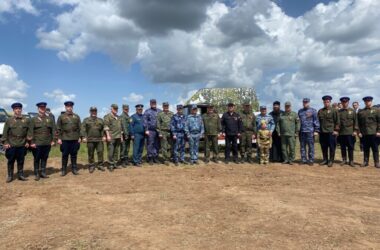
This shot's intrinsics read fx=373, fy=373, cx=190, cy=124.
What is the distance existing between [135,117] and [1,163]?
506 centimetres

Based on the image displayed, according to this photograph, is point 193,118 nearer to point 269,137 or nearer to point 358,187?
point 269,137

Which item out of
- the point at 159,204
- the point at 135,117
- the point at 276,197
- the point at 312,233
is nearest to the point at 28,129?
the point at 135,117

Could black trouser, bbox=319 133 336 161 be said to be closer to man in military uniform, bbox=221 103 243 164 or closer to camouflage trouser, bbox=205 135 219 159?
man in military uniform, bbox=221 103 243 164

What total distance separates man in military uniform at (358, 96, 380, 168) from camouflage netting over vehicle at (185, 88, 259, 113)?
644 cm

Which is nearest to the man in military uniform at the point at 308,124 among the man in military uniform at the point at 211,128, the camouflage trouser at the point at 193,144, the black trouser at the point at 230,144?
the black trouser at the point at 230,144

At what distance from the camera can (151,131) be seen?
39.0 ft

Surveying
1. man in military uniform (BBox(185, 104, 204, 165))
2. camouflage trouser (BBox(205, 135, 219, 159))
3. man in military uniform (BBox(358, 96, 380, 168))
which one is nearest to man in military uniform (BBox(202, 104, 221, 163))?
camouflage trouser (BBox(205, 135, 219, 159))

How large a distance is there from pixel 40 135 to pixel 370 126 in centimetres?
966

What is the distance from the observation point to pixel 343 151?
12.1 meters

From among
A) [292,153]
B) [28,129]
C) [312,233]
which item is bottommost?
[312,233]

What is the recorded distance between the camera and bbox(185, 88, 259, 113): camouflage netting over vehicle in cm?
1738

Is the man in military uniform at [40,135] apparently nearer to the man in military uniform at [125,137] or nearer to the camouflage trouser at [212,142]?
the man in military uniform at [125,137]

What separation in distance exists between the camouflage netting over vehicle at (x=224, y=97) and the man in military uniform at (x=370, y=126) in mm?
6437

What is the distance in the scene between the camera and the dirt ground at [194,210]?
522cm
